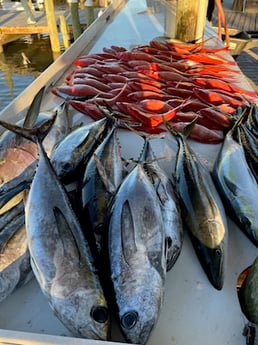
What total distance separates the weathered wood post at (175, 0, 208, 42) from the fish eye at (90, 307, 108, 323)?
172 inches

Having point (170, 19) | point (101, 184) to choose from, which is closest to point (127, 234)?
point (101, 184)

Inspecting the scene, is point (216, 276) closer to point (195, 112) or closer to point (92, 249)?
point (92, 249)

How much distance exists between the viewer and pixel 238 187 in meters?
1.87

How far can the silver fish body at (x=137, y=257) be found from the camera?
1.20 meters

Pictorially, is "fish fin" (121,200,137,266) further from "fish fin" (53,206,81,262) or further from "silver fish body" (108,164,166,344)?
"fish fin" (53,206,81,262)

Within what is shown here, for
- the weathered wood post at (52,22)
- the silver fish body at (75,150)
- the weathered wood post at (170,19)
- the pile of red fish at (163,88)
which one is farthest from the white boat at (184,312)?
the weathered wood post at (52,22)

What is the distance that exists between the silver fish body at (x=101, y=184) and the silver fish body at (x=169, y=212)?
0.20m

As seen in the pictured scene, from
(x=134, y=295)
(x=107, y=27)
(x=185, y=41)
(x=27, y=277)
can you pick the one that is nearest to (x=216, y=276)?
(x=134, y=295)

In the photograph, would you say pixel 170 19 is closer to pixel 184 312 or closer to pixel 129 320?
pixel 184 312

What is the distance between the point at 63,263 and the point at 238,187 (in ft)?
3.50

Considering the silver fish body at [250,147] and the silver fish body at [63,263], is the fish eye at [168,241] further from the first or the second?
the silver fish body at [250,147]

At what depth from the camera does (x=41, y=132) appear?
6.29ft

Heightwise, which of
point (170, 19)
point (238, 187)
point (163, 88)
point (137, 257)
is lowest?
point (170, 19)

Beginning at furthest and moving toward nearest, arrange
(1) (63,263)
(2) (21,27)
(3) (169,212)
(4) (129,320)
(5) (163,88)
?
(2) (21,27)
(5) (163,88)
(3) (169,212)
(1) (63,263)
(4) (129,320)
